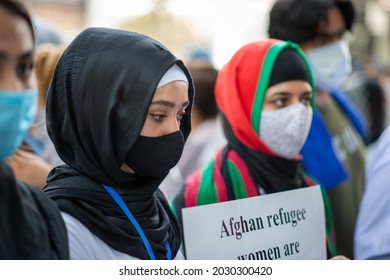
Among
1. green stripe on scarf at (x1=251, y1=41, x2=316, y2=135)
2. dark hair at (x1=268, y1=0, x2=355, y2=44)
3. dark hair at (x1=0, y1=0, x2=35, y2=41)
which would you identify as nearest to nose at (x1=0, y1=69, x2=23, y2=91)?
dark hair at (x1=0, y1=0, x2=35, y2=41)

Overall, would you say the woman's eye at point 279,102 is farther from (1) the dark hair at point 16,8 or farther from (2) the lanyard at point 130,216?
(1) the dark hair at point 16,8

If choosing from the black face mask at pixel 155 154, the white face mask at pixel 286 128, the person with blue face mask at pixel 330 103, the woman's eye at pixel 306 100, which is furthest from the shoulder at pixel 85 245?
the person with blue face mask at pixel 330 103

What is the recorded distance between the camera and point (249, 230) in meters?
1.94

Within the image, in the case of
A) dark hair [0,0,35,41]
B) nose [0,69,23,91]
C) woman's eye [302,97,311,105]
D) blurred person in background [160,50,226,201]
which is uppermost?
dark hair [0,0,35,41]

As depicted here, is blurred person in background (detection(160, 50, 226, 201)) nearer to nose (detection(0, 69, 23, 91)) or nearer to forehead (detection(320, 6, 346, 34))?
forehead (detection(320, 6, 346, 34))

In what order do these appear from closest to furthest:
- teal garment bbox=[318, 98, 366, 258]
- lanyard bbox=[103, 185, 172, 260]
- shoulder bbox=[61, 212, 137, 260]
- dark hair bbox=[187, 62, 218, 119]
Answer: shoulder bbox=[61, 212, 137, 260]
lanyard bbox=[103, 185, 172, 260]
teal garment bbox=[318, 98, 366, 258]
dark hair bbox=[187, 62, 218, 119]

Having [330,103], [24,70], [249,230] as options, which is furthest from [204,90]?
[24,70]

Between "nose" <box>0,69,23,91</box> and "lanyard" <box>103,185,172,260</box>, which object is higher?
"nose" <box>0,69,23,91</box>

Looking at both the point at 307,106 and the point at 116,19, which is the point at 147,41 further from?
the point at 116,19

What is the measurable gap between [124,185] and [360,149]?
217 cm

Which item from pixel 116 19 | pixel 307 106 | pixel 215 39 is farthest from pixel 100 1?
pixel 307 106

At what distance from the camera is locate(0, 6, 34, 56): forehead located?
1257 mm

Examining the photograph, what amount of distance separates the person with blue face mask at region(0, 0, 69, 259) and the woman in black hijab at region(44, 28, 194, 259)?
0.76 ft

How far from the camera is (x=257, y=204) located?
6.53 ft
